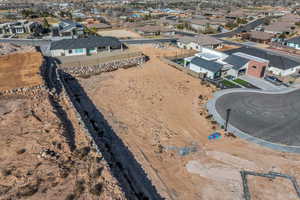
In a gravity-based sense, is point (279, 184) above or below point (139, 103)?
below

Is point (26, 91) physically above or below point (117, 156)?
above

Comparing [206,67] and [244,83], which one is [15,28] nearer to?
[206,67]

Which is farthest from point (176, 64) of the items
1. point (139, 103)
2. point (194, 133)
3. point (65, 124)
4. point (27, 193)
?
point (27, 193)

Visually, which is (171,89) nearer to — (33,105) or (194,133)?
(194,133)

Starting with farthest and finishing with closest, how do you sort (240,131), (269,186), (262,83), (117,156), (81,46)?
(81,46) < (262,83) < (240,131) < (117,156) < (269,186)

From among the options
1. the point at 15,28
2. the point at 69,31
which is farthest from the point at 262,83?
the point at 15,28

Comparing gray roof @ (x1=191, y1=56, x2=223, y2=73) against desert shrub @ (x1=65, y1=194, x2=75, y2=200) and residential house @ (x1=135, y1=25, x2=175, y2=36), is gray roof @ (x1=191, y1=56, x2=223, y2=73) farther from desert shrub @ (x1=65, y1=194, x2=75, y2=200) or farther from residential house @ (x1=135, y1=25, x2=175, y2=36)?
residential house @ (x1=135, y1=25, x2=175, y2=36)
